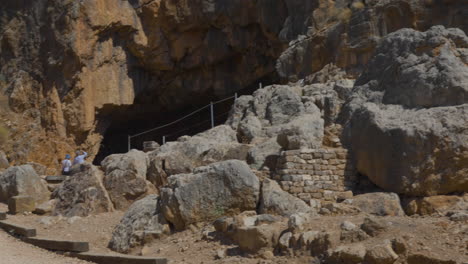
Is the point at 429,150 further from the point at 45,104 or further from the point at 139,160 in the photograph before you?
the point at 45,104

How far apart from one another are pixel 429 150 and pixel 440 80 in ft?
4.48

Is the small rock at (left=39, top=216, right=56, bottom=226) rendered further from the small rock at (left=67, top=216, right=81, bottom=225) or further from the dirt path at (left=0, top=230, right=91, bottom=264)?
the dirt path at (left=0, top=230, right=91, bottom=264)

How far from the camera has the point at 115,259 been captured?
8.06 meters

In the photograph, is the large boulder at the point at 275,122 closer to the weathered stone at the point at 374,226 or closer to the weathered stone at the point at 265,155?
the weathered stone at the point at 265,155

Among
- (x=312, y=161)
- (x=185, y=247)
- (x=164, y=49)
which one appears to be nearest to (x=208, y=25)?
(x=164, y=49)

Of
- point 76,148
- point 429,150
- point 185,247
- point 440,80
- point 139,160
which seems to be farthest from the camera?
point 76,148

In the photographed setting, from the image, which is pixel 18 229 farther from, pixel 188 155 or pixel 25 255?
pixel 188 155

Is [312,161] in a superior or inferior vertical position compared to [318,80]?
inferior

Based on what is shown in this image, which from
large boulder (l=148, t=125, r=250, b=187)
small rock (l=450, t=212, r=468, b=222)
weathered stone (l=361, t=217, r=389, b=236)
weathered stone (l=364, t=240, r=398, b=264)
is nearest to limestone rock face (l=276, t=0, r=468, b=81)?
large boulder (l=148, t=125, r=250, b=187)

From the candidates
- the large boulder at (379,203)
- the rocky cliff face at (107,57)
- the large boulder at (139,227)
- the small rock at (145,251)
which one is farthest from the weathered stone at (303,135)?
the rocky cliff face at (107,57)

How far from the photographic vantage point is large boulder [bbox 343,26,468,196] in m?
8.70

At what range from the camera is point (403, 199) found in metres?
8.91

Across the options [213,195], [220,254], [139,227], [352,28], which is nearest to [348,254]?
[220,254]

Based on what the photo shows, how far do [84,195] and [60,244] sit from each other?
2.42 meters
